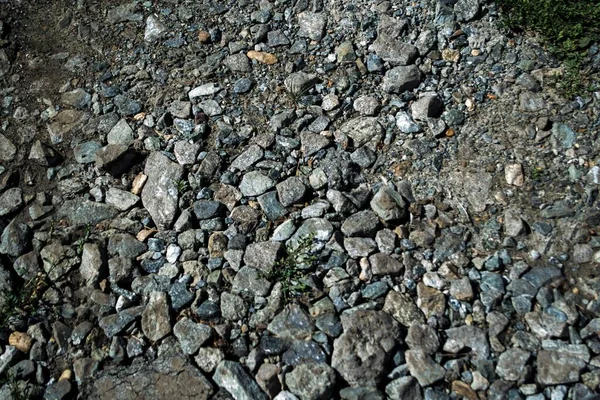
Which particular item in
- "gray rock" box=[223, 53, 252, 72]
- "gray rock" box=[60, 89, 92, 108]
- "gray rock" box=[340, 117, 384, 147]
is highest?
"gray rock" box=[223, 53, 252, 72]

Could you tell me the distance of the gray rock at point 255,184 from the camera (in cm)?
402

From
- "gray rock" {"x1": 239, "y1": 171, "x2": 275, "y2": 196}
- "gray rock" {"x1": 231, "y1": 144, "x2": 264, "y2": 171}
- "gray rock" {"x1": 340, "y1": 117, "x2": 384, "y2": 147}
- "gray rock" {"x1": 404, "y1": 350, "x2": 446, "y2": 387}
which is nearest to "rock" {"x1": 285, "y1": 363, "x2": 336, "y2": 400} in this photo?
"gray rock" {"x1": 404, "y1": 350, "x2": 446, "y2": 387}

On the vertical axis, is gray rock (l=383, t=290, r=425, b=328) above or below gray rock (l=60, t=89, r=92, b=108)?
below

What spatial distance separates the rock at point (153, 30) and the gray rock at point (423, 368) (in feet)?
10.9

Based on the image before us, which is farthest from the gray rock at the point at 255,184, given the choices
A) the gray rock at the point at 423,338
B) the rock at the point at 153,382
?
the gray rock at the point at 423,338

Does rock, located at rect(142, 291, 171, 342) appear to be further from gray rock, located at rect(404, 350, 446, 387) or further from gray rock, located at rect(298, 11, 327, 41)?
gray rock, located at rect(298, 11, 327, 41)

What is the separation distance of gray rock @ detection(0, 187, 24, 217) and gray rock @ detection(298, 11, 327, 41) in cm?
242

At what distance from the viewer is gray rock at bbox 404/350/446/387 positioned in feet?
10.3

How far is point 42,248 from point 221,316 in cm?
132

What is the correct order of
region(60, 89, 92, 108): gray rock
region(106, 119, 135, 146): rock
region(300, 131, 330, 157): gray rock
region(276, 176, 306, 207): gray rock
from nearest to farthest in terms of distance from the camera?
region(276, 176, 306, 207): gray rock
region(300, 131, 330, 157): gray rock
region(106, 119, 135, 146): rock
region(60, 89, 92, 108): gray rock

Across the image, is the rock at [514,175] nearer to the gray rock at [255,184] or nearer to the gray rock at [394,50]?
the gray rock at [394,50]

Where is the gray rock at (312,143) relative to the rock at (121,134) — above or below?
above

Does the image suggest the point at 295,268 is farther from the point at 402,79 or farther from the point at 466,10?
the point at 466,10

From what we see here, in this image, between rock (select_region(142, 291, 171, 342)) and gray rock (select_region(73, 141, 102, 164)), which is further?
gray rock (select_region(73, 141, 102, 164))
